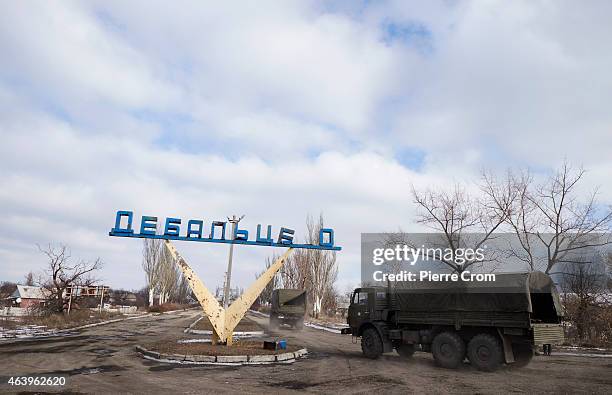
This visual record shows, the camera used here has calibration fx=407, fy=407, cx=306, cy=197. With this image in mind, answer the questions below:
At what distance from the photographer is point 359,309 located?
Result: 15.7m

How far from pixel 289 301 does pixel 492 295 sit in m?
20.2

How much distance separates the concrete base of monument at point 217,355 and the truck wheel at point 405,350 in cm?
350

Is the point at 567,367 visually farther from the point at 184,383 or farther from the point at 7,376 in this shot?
the point at 7,376

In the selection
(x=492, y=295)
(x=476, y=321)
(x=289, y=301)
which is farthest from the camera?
(x=289, y=301)

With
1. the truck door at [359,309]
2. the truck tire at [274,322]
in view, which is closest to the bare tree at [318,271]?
the truck tire at [274,322]

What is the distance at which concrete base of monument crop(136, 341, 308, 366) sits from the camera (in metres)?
12.0

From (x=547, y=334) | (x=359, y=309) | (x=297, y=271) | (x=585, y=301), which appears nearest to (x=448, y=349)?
(x=547, y=334)

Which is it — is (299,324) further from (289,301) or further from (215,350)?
(215,350)

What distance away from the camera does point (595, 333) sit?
19.5 m

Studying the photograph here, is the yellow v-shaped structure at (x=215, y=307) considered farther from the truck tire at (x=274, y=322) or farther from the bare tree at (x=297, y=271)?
the bare tree at (x=297, y=271)

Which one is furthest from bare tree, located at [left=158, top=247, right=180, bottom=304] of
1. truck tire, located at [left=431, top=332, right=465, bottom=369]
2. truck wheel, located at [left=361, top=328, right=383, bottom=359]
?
truck tire, located at [left=431, top=332, right=465, bottom=369]

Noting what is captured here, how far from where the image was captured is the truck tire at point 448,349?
12.1m

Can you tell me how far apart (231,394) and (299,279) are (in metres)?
40.0

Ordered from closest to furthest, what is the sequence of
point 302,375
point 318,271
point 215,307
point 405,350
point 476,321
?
point 302,375, point 476,321, point 215,307, point 405,350, point 318,271
